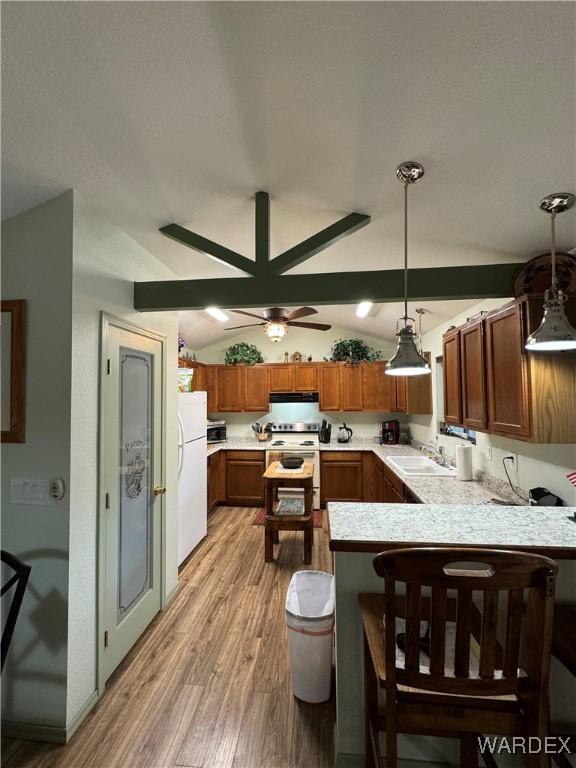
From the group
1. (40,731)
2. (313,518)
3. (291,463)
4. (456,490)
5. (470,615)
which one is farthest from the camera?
(313,518)

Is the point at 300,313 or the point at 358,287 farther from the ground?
the point at 300,313

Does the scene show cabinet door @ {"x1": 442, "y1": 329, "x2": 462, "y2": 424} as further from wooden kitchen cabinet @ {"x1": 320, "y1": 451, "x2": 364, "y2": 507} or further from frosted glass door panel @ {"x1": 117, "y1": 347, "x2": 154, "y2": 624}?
frosted glass door panel @ {"x1": 117, "y1": 347, "x2": 154, "y2": 624}

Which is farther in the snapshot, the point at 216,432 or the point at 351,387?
the point at 216,432

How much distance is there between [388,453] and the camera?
14.8 feet

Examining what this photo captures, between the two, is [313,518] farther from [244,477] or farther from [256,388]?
[256,388]

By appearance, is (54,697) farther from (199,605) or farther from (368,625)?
(368,625)

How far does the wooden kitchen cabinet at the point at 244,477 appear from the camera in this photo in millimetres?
4969

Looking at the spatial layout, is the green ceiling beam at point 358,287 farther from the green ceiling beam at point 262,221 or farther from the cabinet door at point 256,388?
the cabinet door at point 256,388

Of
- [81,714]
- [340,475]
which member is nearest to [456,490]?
[340,475]

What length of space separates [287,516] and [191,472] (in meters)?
1.05

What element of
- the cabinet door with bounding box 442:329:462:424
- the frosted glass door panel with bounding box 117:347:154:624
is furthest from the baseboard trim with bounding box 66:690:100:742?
the cabinet door with bounding box 442:329:462:424

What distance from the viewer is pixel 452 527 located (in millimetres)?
1454

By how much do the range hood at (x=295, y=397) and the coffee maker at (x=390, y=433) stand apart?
45.4 inches

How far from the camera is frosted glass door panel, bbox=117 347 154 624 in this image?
2096 mm
